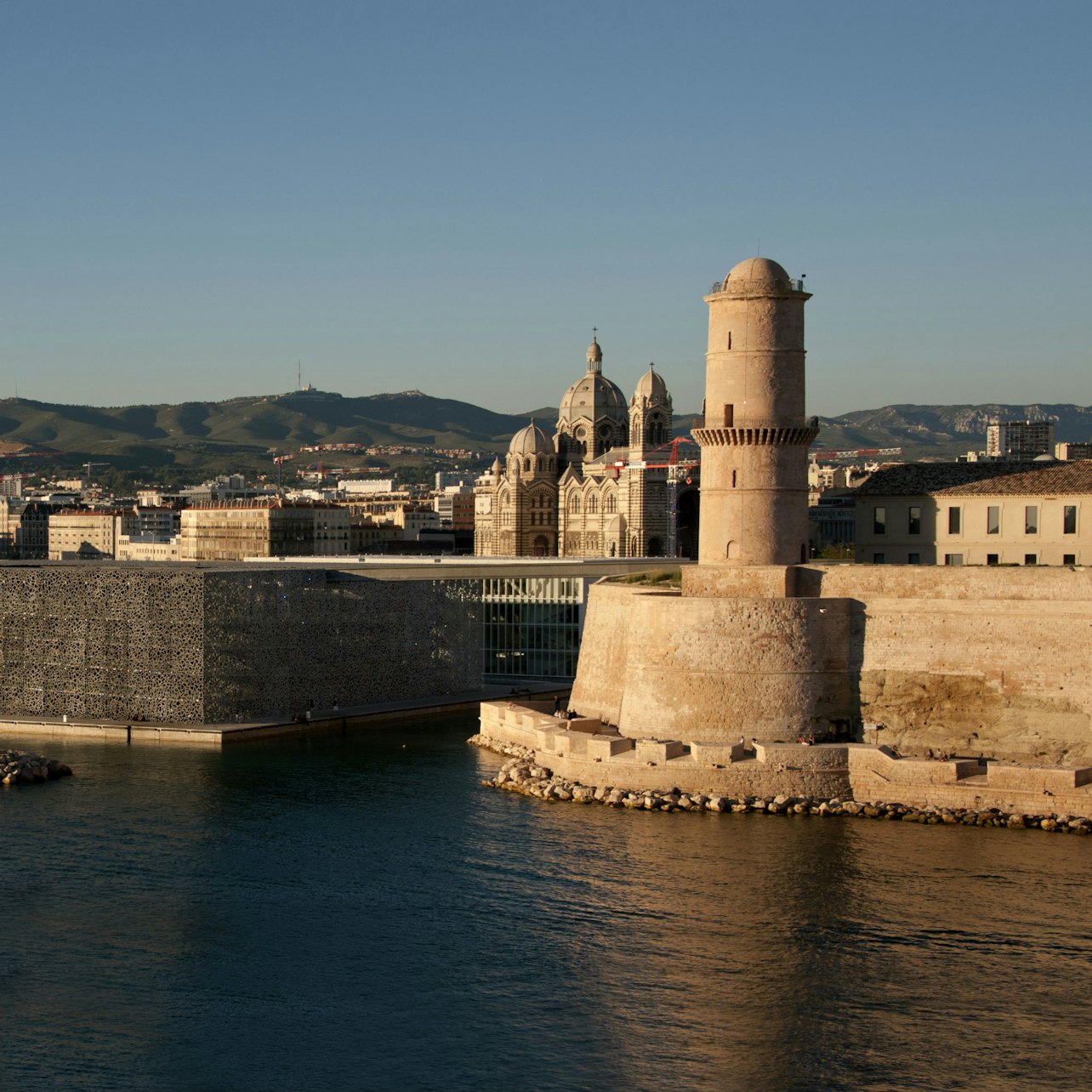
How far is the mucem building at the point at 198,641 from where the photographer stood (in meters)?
47.9

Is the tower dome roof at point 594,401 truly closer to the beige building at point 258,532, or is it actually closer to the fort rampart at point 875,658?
the beige building at point 258,532

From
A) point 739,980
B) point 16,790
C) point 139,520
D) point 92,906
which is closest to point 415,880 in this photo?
point 92,906

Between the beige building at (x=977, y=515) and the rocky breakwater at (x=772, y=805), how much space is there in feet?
32.8

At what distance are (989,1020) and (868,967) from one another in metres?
2.58

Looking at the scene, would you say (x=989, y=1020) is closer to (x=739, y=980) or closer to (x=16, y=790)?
(x=739, y=980)

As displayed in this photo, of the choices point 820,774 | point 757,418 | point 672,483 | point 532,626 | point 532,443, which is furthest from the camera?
point 532,443

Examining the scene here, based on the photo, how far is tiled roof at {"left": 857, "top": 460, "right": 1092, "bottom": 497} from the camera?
4269cm

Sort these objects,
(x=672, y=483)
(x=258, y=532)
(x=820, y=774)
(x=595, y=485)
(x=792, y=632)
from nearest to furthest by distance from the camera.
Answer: (x=820, y=774) → (x=792, y=632) → (x=672, y=483) → (x=595, y=485) → (x=258, y=532)

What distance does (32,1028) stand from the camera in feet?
78.1

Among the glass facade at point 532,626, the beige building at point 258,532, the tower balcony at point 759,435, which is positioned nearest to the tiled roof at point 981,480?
the tower balcony at point 759,435

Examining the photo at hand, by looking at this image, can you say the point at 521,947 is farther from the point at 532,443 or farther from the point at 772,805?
the point at 532,443

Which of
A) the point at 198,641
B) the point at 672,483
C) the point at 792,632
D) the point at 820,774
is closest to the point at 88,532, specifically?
the point at 672,483

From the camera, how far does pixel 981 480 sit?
43.9 metres

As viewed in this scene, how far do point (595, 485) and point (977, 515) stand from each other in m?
74.0
